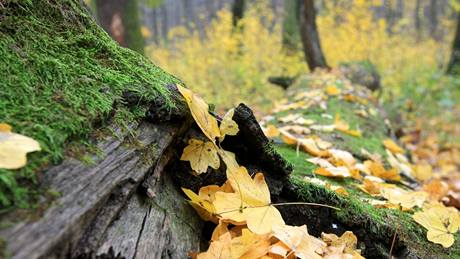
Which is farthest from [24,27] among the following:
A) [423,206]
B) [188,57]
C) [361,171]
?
[188,57]

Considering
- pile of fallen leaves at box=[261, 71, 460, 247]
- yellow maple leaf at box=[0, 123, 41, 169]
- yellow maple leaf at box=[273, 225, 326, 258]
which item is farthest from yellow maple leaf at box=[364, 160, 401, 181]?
yellow maple leaf at box=[0, 123, 41, 169]

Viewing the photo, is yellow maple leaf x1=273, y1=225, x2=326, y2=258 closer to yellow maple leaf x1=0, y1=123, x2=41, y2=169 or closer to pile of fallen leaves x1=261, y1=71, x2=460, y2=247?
pile of fallen leaves x1=261, y1=71, x2=460, y2=247

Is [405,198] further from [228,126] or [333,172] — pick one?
[228,126]

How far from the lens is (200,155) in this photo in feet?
4.21

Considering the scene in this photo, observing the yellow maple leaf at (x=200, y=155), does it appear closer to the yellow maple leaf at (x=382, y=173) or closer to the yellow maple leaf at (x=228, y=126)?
the yellow maple leaf at (x=228, y=126)

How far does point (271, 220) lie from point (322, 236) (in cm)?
24

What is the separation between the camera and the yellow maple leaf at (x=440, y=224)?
1520 millimetres

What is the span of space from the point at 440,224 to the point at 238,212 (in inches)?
30.5

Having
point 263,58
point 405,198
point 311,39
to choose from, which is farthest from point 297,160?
point 263,58

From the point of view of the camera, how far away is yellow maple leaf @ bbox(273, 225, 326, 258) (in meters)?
1.17

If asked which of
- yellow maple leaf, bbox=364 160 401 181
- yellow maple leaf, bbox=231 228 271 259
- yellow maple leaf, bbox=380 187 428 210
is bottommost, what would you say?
yellow maple leaf, bbox=364 160 401 181

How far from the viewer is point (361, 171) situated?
2.44m

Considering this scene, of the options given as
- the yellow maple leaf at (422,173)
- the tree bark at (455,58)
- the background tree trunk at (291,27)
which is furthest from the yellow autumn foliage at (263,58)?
the yellow maple leaf at (422,173)

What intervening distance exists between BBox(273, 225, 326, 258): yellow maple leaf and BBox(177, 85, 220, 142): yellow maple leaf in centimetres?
30
